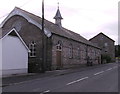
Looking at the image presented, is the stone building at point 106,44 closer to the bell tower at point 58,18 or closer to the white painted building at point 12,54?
the bell tower at point 58,18

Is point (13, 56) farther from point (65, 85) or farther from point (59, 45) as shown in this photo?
point (59, 45)

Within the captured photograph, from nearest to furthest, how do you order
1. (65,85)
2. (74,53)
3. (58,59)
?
(65,85)
(58,59)
(74,53)

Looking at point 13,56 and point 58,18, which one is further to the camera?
point 58,18

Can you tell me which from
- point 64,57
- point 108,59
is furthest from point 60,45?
point 108,59

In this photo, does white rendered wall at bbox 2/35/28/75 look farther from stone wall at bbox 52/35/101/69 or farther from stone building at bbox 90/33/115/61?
stone building at bbox 90/33/115/61

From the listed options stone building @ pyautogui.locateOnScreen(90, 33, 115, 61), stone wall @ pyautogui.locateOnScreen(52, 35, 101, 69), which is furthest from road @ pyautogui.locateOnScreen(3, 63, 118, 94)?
stone building @ pyautogui.locateOnScreen(90, 33, 115, 61)

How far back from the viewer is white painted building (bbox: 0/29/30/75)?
64.0ft

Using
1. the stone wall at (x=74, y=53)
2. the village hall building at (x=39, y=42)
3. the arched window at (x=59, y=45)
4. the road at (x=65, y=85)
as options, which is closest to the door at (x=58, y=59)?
the village hall building at (x=39, y=42)

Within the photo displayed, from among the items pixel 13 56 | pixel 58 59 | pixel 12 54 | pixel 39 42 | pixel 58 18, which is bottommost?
pixel 58 59

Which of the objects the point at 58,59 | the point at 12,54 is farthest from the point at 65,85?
the point at 58,59

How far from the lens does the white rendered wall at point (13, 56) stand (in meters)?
19.5

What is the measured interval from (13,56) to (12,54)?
256 millimetres

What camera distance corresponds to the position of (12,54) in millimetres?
20500

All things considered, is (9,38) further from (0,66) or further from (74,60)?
(74,60)
